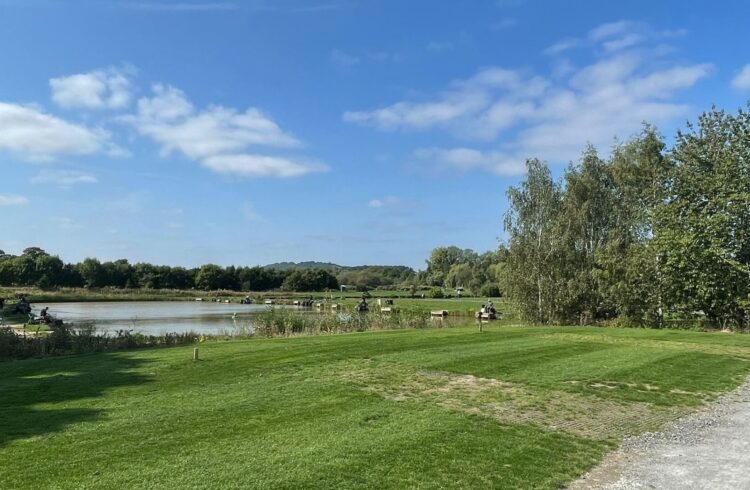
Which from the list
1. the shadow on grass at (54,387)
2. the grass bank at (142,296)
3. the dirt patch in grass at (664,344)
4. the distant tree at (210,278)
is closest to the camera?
the shadow on grass at (54,387)

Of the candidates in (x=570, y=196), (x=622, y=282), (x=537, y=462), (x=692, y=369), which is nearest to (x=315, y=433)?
(x=537, y=462)

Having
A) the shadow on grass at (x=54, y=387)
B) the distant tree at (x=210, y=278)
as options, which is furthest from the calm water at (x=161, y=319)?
the distant tree at (x=210, y=278)

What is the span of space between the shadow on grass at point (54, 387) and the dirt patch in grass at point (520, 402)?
194 inches

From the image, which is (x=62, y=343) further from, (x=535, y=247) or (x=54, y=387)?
(x=535, y=247)

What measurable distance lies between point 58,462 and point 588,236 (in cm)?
3405

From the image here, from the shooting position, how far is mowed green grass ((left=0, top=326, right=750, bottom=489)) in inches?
240

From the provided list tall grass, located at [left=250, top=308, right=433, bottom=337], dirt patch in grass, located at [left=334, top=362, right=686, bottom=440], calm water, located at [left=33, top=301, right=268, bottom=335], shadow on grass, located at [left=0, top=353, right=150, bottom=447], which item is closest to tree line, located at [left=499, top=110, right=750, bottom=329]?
tall grass, located at [left=250, top=308, right=433, bottom=337]

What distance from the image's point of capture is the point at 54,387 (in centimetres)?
1094

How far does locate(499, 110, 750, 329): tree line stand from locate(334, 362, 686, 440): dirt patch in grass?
21368mm

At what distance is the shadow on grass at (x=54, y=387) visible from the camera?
8008 millimetres

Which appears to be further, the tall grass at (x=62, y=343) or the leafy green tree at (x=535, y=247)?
the leafy green tree at (x=535, y=247)

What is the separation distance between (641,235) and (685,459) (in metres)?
29.4

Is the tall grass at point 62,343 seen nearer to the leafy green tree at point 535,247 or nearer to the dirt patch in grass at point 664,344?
the dirt patch in grass at point 664,344

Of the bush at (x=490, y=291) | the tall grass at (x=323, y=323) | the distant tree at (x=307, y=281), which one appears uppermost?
the distant tree at (x=307, y=281)
